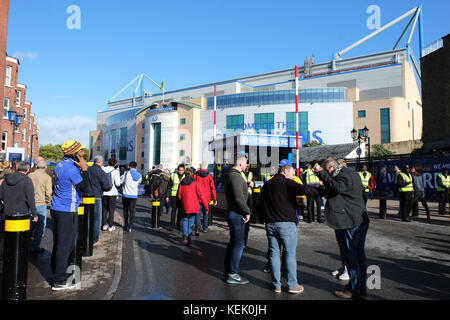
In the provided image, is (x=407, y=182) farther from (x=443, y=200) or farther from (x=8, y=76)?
(x=8, y=76)

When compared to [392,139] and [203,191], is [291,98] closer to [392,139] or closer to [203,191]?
[392,139]

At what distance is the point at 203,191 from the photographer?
7.58 m

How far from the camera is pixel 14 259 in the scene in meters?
3.29

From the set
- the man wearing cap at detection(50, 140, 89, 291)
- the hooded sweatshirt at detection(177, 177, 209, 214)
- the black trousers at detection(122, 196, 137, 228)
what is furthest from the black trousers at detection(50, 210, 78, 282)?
the black trousers at detection(122, 196, 137, 228)

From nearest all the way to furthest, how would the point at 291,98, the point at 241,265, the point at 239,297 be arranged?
the point at 239,297
the point at 241,265
the point at 291,98

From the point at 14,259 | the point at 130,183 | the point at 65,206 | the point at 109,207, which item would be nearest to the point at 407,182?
the point at 130,183

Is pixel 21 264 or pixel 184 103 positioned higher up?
pixel 184 103

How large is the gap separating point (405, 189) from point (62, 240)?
10.3m

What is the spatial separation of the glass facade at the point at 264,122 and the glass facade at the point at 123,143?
32.0m

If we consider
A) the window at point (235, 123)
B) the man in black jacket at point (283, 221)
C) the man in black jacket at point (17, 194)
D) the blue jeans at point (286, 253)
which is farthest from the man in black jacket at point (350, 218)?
the window at point (235, 123)

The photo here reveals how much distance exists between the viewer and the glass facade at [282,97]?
52.1 meters

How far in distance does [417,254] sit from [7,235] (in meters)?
6.76

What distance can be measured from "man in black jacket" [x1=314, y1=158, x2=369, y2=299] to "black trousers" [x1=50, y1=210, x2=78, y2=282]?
329cm
